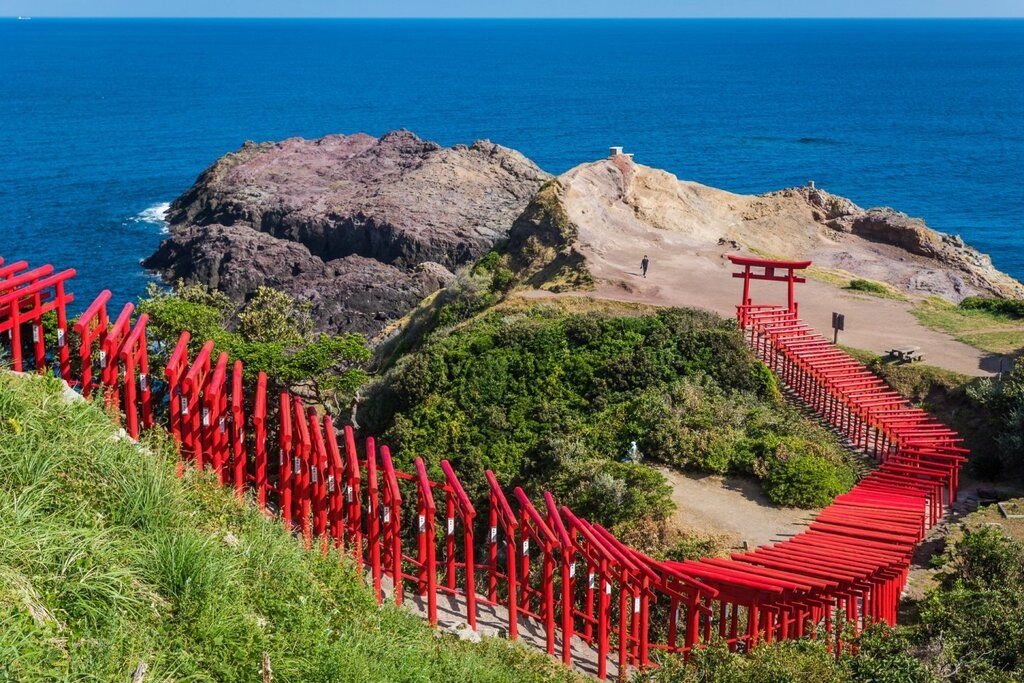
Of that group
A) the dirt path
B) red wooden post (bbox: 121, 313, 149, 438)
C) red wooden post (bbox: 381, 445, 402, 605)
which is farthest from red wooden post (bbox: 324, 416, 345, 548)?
the dirt path

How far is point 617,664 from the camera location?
1673 cm

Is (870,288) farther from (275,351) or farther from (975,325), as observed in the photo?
(275,351)

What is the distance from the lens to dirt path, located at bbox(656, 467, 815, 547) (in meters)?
21.0

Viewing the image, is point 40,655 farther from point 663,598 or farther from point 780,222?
point 780,222

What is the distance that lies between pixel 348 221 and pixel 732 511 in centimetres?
5191

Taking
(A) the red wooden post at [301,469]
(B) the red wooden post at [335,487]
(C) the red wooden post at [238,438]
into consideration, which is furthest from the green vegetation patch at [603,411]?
(C) the red wooden post at [238,438]

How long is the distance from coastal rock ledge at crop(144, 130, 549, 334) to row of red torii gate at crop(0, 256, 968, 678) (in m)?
37.9

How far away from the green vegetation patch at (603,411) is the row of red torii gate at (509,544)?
5.55 feet

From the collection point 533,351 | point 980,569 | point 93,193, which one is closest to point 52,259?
point 93,193

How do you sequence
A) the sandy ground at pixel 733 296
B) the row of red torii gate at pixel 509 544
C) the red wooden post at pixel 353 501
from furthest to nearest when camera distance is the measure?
the sandy ground at pixel 733 296 < the red wooden post at pixel 353 501 < the row of red torii gate at pixel 509 544

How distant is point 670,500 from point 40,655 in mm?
13376

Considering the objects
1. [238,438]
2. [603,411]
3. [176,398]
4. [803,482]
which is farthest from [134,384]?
[803,482]

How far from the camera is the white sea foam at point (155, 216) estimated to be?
82956mm

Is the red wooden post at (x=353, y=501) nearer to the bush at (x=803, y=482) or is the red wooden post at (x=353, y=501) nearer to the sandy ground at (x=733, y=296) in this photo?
the bush at (x=803, y=482)
